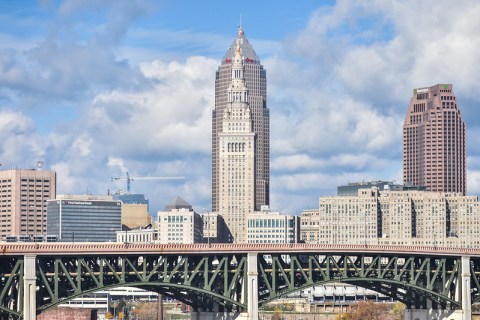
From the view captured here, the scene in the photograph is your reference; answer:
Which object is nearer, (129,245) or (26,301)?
(26,301)

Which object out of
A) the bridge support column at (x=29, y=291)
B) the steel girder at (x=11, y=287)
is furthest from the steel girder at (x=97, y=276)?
the bridge support column at (x=29, y=291)

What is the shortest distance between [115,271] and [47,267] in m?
9.51

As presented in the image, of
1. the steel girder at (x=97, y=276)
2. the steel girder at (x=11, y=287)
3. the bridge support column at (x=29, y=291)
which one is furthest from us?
the steel girder at (x=97, y=276)

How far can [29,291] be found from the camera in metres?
181

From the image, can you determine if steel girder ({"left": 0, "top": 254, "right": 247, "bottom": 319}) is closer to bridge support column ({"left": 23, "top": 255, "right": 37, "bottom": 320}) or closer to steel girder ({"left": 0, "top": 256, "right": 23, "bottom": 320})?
steel girder ({"left": 0, "top": 256, "right": 23, "bottom": 320})

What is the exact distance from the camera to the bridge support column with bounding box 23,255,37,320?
18100cm

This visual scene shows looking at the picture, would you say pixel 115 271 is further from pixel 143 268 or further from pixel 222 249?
pixel 222 249

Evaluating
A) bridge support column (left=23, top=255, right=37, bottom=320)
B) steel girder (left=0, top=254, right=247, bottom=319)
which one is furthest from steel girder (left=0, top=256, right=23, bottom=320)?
bridge support column (left=23, top=255, right=37, bottom=320)

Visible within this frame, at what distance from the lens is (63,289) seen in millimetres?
186625

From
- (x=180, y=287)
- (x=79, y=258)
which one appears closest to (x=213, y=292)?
(x=180, y=287)

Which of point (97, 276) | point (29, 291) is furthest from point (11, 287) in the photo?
point (97, 276)

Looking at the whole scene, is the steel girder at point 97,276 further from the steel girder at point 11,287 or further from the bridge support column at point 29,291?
the bridge support column at point 29,291

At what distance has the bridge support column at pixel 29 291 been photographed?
181 metres

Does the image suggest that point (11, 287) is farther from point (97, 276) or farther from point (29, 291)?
point (97, 276)
